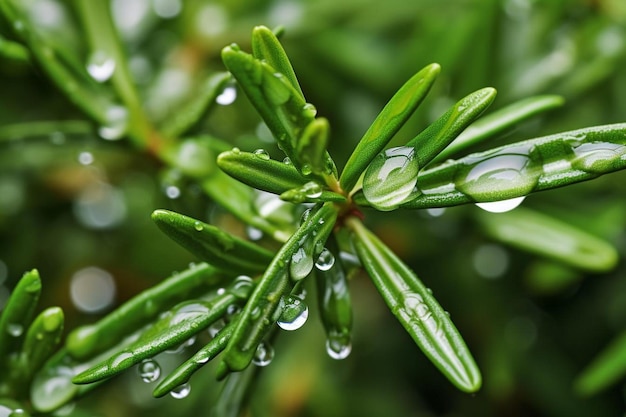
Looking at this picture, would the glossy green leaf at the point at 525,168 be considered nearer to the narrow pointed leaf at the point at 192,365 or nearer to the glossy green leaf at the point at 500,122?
the glossy green leaf at the point at 500,122

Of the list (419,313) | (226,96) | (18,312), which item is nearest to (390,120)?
(419,313)

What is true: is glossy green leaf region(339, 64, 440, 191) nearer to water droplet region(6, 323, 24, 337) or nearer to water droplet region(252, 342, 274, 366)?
water droplet region(252, 342, 274, 366)

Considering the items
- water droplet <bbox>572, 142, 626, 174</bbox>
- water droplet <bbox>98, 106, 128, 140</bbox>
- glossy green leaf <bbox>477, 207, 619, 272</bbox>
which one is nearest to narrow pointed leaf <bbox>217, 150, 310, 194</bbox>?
water droplet <bbox>572, 142, 626, 174</bbox>

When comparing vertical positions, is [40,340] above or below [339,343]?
above

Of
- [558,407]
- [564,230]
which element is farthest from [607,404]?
[564,230]

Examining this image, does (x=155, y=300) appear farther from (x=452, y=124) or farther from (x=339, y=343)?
(x=452, y=124)

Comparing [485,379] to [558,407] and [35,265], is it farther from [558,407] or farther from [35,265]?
[35,265]
